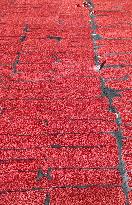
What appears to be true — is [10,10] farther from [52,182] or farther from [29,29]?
[52,182]

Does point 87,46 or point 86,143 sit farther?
point 87,46

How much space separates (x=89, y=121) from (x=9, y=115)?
1.44m

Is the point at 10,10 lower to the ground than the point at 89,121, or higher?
higher

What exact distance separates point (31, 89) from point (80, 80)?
1039mm

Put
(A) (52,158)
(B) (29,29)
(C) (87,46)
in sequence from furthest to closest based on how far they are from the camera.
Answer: (B) (29,29), (C) (87,46), (A) (52,158)

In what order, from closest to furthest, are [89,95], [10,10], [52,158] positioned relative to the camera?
[52,158]
[89,95]
[10,10]

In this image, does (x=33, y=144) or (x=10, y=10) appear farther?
(x=10, y=10)

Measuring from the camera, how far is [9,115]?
20.2ft

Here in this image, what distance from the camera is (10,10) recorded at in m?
10.6

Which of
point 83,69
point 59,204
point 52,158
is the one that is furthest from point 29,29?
point 59,204

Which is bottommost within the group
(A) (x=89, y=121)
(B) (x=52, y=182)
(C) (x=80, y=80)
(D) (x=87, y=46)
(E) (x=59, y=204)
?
(E) (x=59, y=204)

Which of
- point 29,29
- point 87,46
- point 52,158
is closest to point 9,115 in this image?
point 52,158

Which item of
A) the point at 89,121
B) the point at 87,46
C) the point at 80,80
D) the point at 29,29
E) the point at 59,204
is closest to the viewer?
the point at 59,204

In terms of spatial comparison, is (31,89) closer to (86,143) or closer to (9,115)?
(9,115)
